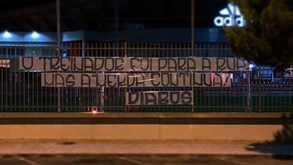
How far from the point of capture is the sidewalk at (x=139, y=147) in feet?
42.5

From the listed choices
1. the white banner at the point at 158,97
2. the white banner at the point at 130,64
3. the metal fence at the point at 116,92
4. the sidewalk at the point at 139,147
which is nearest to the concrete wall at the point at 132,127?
the sidewalk at the point at 139,147

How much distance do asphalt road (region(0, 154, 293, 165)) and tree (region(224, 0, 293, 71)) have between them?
2.08 meters

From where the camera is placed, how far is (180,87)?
15.2m

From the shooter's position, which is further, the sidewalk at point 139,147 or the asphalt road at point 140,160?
the sidewalk at point 139,147

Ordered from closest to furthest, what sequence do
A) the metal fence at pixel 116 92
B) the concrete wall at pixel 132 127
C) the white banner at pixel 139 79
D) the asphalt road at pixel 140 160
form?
the asphalt road at pixel 140 160 < the concrete wall at pixel 132 127 < the metal fence at pixel 116 92 < the white banner at pixel 139 79

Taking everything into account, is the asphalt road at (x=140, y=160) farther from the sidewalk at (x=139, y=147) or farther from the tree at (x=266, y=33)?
the tree at (x=266, y=33)

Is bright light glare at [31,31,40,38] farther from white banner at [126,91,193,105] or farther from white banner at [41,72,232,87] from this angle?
white banner at [126,91,193,105]

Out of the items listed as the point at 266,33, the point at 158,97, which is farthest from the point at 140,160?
the point at 266,33

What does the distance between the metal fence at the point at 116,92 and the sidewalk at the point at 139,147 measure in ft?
3.22

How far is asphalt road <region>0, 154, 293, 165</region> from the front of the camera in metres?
11.9

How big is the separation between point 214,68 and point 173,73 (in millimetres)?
1089

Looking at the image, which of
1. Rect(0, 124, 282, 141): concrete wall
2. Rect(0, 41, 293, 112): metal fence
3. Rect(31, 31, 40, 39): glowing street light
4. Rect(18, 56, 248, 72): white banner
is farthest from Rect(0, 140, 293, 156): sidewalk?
Rect(31, 31, 40, 39): glowing street light

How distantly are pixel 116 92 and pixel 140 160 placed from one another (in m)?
3.20

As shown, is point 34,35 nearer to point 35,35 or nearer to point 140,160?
point 35,35
